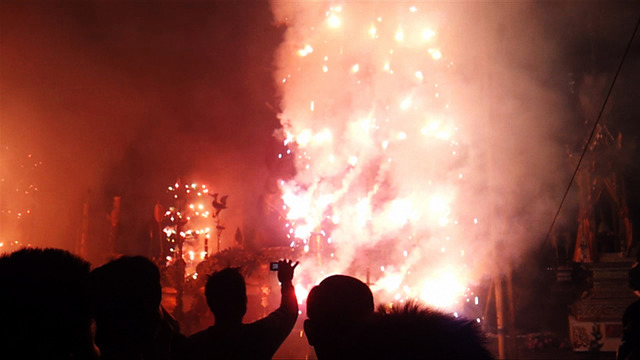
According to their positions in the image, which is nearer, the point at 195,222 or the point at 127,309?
the point at 127,309

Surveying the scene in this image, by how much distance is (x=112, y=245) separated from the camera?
2014 cm

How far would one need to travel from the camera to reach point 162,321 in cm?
229

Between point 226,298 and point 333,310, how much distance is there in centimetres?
85

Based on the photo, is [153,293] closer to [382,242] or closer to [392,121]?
[382,242]

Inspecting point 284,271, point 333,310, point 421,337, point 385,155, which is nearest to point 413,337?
point 421,337

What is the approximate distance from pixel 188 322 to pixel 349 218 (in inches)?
267

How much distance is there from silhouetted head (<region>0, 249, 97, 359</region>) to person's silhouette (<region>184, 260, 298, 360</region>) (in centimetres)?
110

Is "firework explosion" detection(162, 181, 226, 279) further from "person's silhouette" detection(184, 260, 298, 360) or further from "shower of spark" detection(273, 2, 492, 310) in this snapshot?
"person's silhouette" detection(184, 260, 298, 360)

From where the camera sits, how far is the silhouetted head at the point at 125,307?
207 cm

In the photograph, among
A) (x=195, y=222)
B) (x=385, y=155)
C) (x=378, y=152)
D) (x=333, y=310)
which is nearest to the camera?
(x=333, y=310)

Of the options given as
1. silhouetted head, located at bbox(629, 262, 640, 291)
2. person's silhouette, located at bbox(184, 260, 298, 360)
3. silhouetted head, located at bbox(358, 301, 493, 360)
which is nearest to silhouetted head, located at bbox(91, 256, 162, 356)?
person's silhouette, located at bbox(184, 260, 298, 360)

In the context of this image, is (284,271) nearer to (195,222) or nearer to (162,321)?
(162,321)

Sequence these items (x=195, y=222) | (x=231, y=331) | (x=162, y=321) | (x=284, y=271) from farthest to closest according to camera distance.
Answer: (x=195, y=222), (x=284, y=271), (x=231, y=331), (x=162, y=321)

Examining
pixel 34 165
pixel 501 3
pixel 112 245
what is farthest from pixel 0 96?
pixel 501 3
